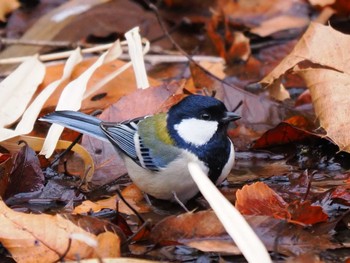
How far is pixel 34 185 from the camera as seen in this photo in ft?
13.4

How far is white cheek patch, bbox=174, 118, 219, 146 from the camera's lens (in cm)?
386

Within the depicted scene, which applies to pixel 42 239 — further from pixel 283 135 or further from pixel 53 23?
pixel 53 23

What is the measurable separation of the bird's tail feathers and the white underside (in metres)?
0.45

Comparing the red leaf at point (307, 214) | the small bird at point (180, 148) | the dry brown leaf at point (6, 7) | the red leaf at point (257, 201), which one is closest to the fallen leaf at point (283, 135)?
the small bird at point (180, 148)

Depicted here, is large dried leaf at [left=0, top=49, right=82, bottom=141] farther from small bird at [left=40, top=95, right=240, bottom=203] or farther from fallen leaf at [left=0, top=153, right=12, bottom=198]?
small bird at [left=40, top=95, right=240, bottom=203]

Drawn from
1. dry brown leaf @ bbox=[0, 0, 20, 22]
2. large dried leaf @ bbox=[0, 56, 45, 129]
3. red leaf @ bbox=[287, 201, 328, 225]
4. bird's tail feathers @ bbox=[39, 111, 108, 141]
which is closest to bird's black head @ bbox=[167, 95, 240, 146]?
bird's tail feathers @ bbox=[39, 111, 108, 141]

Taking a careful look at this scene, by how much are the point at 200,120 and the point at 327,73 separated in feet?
2.63

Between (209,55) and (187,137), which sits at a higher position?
(187,137)

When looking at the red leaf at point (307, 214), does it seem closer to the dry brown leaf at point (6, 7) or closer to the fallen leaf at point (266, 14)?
the fallen leaf at point (266, 14)

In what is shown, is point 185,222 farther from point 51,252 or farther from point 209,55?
point 209,55

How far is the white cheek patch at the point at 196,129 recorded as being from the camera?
12.7ft

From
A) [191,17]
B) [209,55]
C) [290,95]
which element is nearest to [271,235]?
[290,95]

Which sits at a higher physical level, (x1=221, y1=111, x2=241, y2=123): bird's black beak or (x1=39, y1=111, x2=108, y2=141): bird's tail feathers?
(x1=221, y1=111, x2=241, y2=123): bird's black beak

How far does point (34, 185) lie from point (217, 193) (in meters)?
1.25
